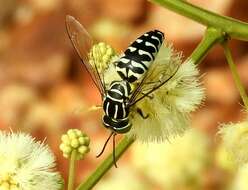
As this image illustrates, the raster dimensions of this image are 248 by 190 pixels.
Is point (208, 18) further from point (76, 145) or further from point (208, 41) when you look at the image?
point (76, 145)

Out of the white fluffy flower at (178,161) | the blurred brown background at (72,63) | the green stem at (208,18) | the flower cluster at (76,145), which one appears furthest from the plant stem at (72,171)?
the blurred brown background at (72,63)

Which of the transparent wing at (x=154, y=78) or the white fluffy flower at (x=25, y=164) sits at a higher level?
the transparent wing at (x=154, y=78)

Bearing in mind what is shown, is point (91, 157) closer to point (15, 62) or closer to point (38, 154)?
point (15, 62)

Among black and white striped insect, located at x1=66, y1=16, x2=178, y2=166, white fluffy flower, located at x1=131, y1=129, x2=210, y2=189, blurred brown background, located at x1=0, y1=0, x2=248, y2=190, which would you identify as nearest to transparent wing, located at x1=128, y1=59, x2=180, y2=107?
black and white striped insect, located at x1=66, y1=16, x2=178, y2=166

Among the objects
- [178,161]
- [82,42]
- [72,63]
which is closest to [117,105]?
[82,42]

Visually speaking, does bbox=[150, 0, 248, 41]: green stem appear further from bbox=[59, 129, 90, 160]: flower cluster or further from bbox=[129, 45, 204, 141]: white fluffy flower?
bbox=[59, 129, 90, 160]: flower cluster

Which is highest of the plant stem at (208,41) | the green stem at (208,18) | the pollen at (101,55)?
the green stem at (208,18)

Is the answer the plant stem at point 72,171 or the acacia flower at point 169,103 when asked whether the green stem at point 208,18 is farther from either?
the plant stem at point 72,171
